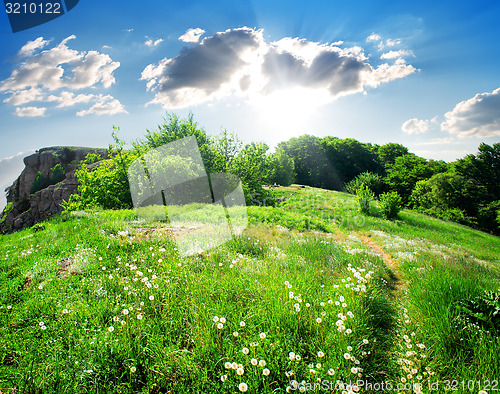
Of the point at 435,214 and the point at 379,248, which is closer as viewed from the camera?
the point at 379,248

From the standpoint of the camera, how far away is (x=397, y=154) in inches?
2862

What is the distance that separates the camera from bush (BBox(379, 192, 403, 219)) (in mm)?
20375

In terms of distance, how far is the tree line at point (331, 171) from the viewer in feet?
61.7

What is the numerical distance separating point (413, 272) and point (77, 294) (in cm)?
694

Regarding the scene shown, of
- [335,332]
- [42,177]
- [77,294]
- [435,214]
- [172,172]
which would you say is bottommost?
[435,214]

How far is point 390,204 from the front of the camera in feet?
67.2

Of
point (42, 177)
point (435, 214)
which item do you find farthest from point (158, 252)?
point (42, 177)

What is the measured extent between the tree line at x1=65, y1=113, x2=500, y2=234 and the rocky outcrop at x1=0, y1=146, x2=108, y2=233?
1606cm

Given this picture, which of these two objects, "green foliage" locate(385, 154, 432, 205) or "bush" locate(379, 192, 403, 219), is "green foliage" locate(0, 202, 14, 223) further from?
"green foliage" locate(385, 154, 432, 205)

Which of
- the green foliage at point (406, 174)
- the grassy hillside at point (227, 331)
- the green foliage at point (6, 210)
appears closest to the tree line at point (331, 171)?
the green foliage at point (406, 174)

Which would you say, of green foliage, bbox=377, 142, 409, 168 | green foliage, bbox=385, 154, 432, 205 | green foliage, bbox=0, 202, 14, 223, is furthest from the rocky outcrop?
green foliage, bbox=377, 142, 409, 168

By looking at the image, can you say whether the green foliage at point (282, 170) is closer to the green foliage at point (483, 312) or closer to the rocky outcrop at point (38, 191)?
the green foliage at point (483, 312)

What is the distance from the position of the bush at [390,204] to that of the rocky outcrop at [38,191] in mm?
68067

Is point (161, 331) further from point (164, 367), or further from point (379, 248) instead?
point (379, 248)
